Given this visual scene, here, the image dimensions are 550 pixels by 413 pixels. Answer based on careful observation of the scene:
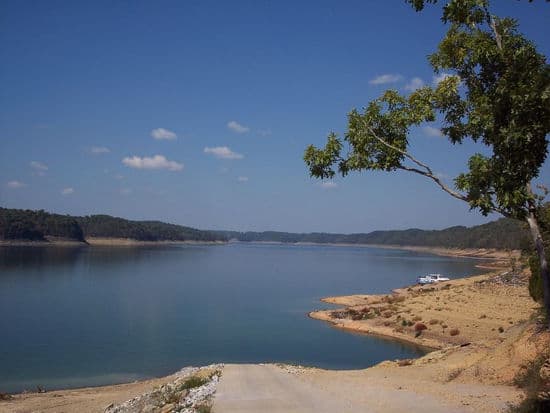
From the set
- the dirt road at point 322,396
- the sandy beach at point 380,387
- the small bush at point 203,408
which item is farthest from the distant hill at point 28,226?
the small bush at point 203,408

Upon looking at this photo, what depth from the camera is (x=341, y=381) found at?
56.6ft

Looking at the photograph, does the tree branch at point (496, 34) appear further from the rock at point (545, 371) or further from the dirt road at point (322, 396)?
the rock at point (545, 371)

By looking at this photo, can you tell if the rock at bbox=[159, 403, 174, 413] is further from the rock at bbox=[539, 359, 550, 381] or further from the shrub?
the shrub

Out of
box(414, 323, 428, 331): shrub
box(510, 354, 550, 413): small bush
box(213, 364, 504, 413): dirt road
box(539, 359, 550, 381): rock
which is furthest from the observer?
box(414, 323, 428, 331): shrub

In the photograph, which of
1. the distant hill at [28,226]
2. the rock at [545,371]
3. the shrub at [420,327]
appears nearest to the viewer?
the rock at [545,371]

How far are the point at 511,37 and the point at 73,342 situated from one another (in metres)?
40.7

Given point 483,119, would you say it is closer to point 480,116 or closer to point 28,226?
point 480,116

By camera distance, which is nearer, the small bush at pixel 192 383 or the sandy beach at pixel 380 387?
the sandy beach at pixel 380 387

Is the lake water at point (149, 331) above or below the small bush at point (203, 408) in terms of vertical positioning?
below

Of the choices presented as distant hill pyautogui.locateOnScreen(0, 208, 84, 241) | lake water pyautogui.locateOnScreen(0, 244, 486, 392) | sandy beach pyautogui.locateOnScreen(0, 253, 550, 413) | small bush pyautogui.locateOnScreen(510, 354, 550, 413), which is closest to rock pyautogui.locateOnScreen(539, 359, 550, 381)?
small bush pyautogui.locateOnScreen(510, 354, 550, 413)

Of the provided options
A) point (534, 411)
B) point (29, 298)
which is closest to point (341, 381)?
point (534, 411)

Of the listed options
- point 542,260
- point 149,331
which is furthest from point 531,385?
point 149,331

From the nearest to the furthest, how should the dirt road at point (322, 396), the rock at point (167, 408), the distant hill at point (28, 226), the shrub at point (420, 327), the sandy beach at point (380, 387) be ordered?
1. the dirt road at point (322, 396)
2. the sandy beach at point (380, 387)
3. the rock at point (167, 408)
4. the shrub at point (420, 327)
5. the distant hill at point (28, 226)

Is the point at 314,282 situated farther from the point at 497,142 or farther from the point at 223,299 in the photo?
the point at 497,142
